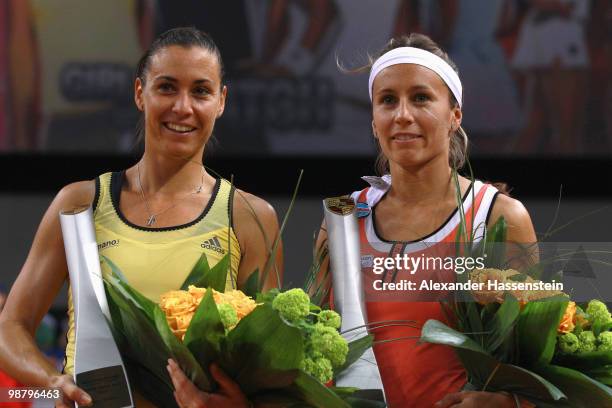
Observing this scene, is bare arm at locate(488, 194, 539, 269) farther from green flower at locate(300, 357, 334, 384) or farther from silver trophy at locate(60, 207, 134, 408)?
silver trophy at locate(60, 207, 134, 408)

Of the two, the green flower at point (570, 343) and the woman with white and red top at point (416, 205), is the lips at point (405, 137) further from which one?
the green flower at point (570, 343)

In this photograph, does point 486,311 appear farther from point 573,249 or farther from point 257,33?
point 257,33

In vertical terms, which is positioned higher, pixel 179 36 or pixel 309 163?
pixel 179 36

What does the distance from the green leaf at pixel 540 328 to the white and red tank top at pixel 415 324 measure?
175 mm

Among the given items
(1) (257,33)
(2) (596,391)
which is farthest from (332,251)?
(1) (257,33)

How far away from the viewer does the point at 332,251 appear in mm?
2223

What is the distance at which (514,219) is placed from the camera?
227 cm

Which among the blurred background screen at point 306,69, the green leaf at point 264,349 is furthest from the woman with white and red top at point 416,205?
the blurred background screen at point 306,69

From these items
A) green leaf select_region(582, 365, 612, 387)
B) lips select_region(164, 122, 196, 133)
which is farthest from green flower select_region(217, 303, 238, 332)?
green leaf select_region(582, 365, 612, 387)

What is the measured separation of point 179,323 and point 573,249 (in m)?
0.76

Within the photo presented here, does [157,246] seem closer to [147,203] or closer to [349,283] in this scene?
[147,203]

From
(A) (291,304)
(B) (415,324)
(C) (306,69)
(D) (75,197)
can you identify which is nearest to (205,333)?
(A) (291,304)

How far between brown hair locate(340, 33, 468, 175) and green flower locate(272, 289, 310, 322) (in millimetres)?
608

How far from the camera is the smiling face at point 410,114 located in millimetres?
2344
